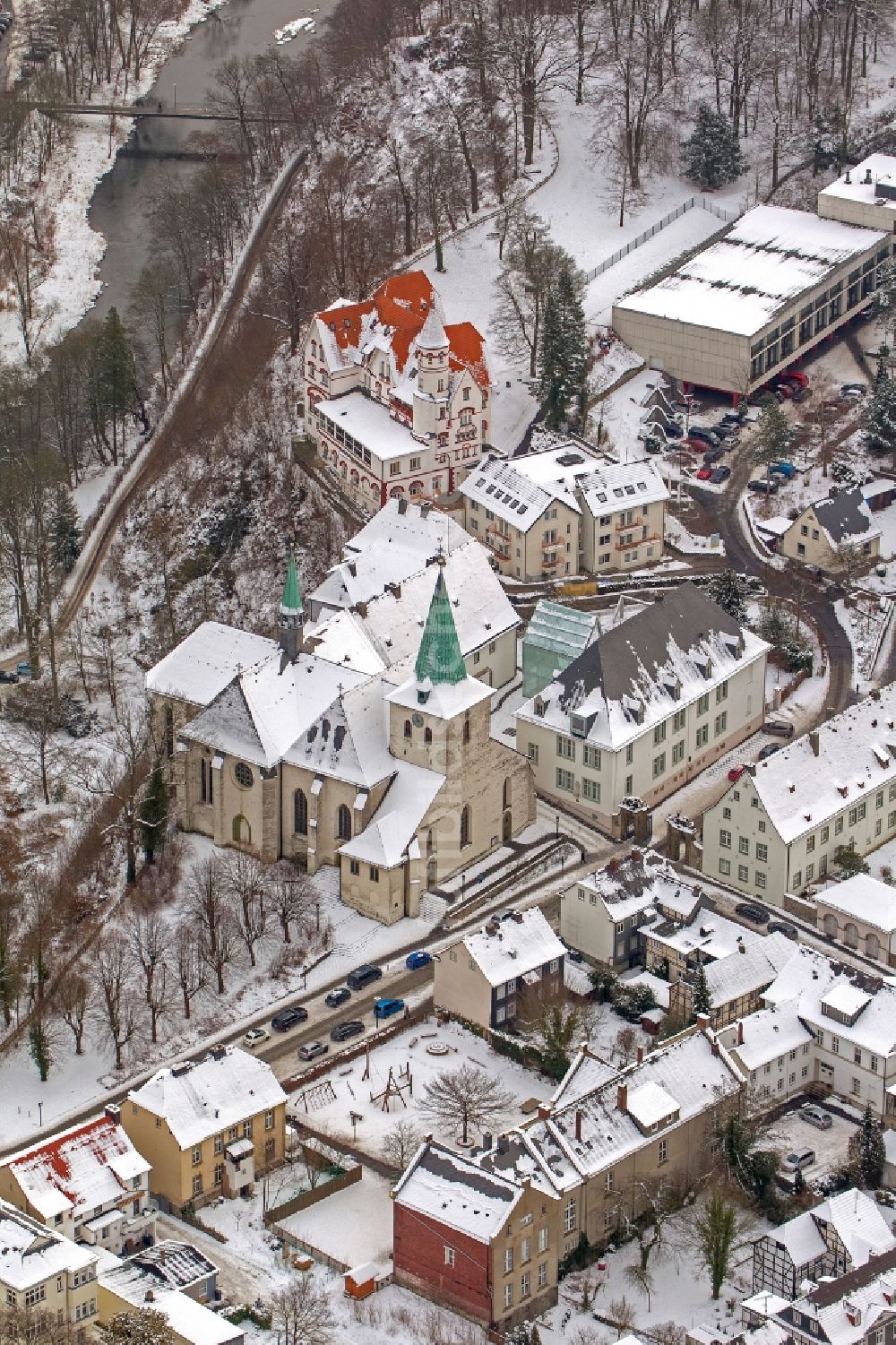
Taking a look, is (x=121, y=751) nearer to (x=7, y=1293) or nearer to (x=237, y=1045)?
(x=237, y=1045)

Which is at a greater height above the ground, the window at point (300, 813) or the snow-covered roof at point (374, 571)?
the snow-covered roof at point (374, 571)

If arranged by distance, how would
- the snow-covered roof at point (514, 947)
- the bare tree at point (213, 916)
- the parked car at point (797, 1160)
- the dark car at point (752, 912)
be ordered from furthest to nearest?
the dark car at point (752, 912), the bare tree at point (213, 916), the snow-covered roof at point (514, 947), the parked car at point (797, 1160)

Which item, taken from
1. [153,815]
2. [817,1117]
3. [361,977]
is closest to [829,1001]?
[817,1117]

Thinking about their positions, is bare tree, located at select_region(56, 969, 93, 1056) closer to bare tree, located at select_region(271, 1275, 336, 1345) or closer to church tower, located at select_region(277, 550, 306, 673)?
church tower, located at select_region(277, 550, 306, 673)

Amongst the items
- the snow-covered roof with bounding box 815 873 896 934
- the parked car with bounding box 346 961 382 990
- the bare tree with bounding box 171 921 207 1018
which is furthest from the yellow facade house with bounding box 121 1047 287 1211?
the snow-covered roof with bounding box 815 873 896 934

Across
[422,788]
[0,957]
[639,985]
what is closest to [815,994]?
[639,985]

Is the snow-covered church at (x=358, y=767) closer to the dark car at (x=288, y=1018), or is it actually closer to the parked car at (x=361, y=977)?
the parked car at (x=361, y=977)

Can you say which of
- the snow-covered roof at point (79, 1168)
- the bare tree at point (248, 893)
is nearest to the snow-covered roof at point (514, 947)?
the bare tree at point (248, 893)
